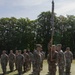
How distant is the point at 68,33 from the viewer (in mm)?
72625

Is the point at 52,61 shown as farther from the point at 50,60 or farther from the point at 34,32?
the point at 34,32

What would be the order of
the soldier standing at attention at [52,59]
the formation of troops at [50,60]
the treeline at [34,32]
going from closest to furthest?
the soldier standing at attention at [52,59] < the formation of troops at [50,60] < the treeline at [34,32]

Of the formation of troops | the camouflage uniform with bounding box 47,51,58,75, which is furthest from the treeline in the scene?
the camouflage uniform with bounding box 47,51,58,75

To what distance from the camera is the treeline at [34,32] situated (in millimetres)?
72000

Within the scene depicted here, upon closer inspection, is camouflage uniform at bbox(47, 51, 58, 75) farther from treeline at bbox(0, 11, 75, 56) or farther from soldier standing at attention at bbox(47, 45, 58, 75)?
treeline at bbox(0, 11, 75, 56)

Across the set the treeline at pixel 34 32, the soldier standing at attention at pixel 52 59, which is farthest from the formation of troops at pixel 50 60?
the treeline at pixel 34 32

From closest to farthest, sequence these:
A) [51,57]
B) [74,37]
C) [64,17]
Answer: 1. [51,57]
2. [74,37]
3. [64,17]

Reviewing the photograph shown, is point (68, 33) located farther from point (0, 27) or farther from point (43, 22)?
point (0, 27)

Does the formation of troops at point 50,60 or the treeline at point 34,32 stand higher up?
the treeline at point 34,32

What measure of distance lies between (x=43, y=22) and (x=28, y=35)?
472 cm

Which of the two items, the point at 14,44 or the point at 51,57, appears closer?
the point at 51,57

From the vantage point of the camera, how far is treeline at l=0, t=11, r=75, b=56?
72000 millimetres

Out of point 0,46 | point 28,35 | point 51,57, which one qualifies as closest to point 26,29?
point 28,35

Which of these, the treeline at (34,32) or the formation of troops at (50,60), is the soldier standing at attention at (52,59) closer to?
the formation of troops at (50,60)
